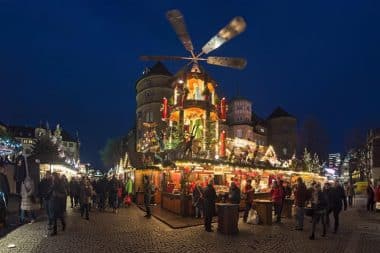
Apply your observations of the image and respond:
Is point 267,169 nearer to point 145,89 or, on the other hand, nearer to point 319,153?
point 145,89

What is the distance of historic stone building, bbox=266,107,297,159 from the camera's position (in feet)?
265

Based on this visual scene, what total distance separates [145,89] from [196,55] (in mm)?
30633

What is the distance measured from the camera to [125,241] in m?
Result: 10.9

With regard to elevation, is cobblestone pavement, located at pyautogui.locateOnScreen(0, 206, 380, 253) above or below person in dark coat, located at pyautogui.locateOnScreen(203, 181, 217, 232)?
below

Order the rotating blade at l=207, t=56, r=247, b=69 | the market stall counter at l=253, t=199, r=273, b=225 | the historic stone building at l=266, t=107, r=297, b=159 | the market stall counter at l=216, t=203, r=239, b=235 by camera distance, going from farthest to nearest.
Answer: the historic stone building at l=266, t=107, r=297, b=159, the rotating blade at l=207, t=56, r=247, b=69, the market stall counter at l=253, t=199, r=273, b=225, the market stall counter at l=216, t=203, r=239, b=235

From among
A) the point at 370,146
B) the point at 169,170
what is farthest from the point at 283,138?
the point at 169,170

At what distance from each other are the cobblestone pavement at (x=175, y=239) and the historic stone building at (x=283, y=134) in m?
67.1

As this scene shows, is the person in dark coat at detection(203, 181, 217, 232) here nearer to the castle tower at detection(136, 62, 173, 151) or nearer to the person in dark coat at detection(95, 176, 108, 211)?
the person in dark coat at detection(95, 176, 108, 211)

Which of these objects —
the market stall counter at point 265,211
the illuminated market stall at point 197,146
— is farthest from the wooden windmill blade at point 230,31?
the market stall counter at point 265,211

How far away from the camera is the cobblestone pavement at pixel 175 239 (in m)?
9.93

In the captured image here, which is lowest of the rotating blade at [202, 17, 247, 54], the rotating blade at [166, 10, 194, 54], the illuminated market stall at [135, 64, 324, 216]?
the illuminated market stall at [135, 64, 324, 216]

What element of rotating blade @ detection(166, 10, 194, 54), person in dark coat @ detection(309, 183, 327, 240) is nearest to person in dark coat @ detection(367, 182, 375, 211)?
person in dark coat @ detection(309, 183, 327, 240)

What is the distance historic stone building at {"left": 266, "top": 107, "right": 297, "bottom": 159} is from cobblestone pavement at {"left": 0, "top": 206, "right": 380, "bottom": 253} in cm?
6712

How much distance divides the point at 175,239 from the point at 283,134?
7386cm
